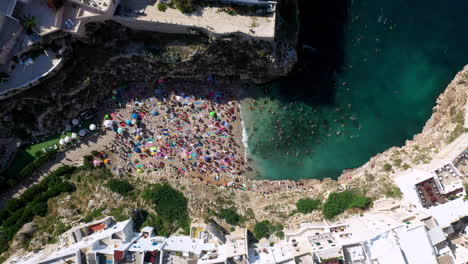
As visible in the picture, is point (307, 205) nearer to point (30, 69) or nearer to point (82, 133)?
point (82, 133)

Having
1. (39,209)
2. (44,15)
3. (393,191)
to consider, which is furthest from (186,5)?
(393,191)

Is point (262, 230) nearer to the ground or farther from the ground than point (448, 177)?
nearer to the ground

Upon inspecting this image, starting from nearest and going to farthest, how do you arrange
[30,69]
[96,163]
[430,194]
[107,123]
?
[430,194]
[30,69]
[96,163]
[107,123]

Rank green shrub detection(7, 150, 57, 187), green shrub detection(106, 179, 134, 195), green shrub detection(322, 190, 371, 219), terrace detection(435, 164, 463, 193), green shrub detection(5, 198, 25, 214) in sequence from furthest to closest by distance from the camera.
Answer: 1. green shrub detection(7, 150, 57, 187)
2. green shrub detection(106, 179, 134, 195)
3. green shrub detection(5, 198, 25, 214)
4. green shrub detection(322, 190, 371, 219)
5. terrace detection(435, 164, 463, 193)

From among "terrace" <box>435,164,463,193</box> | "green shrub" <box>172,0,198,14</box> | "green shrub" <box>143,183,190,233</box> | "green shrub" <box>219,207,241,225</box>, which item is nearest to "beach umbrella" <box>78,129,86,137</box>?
"green shrub" <box>143,183,190,233</box>

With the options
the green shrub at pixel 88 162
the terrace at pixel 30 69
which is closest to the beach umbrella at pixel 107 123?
the green shrub at pixel 88 162

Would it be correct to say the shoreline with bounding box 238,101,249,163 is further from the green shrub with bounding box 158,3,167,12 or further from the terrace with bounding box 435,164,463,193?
the terrace with bounding box 435,164,463,193

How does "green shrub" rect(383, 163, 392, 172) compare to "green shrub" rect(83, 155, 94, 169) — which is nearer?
"green shrub" rect(383, 163, 392, 172)
